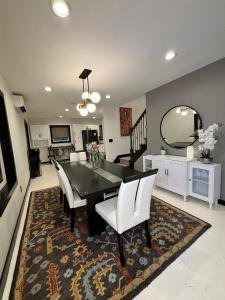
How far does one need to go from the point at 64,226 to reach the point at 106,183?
3.49 feet

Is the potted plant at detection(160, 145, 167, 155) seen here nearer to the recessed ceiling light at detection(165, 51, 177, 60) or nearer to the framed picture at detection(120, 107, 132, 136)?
the recessed ceiling light at detection(165, 51, 177, 60)

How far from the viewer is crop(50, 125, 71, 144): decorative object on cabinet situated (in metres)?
7.82

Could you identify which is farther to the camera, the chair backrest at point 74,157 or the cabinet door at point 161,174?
the chair backrest at point 74,157

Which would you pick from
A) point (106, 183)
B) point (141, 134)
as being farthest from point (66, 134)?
point (106, 183)

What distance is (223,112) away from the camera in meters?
2.42

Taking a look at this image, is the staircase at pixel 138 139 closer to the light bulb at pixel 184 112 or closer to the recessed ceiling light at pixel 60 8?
the light bulb at pixel 184 112

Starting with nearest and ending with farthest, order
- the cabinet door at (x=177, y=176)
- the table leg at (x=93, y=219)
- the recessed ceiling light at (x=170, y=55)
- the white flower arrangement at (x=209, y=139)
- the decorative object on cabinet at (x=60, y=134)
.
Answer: the table leg at (x=93, y=219) < the recessed ceiling light at (x=170, y=55) < the white flower arrangement at (x=209, y=139) < the cabinet door at (x=177, y=176) < the decorative object on cabinet at (x=60, y=134)

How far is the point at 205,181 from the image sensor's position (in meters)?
2.50

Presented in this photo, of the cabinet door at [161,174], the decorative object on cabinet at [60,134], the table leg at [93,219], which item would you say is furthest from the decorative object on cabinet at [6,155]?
the decorative object on cabinet at [60,134]

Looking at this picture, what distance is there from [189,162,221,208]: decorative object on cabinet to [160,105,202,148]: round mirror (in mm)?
671

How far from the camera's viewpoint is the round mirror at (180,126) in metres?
2.87

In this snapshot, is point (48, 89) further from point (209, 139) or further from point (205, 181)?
point (205, 181)

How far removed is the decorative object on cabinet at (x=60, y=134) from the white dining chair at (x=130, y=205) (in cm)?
Answer: 711

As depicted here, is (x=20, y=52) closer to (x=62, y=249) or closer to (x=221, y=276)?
(x=62, y=249)
